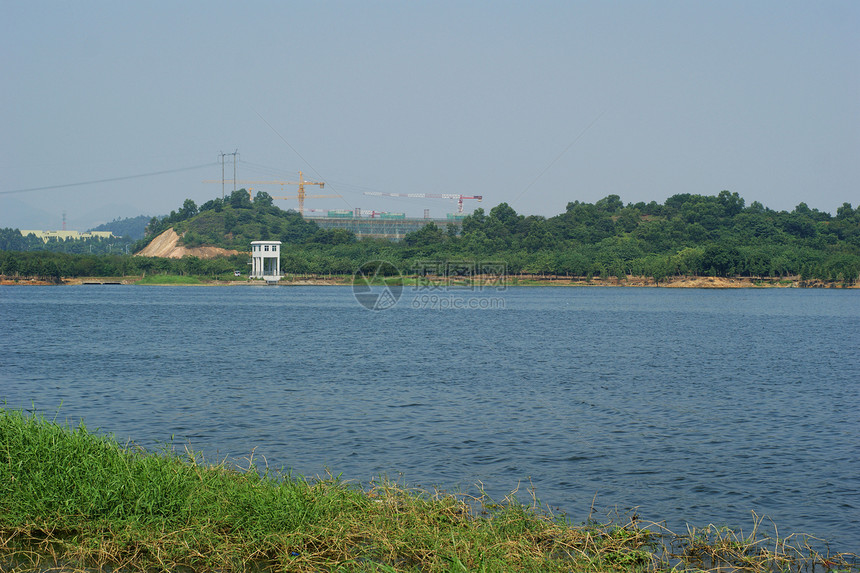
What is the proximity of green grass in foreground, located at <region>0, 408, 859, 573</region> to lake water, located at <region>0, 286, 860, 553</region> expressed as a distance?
2.01 metres

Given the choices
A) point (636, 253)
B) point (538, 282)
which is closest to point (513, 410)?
point (538, 282)

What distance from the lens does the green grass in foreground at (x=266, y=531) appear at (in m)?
8.35

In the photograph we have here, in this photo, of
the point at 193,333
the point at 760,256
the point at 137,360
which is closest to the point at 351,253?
the point at 760,256

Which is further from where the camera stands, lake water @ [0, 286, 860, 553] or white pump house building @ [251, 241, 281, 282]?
white pump house building @ [251, 241, 281, 282]

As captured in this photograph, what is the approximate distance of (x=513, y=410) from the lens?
827 inches

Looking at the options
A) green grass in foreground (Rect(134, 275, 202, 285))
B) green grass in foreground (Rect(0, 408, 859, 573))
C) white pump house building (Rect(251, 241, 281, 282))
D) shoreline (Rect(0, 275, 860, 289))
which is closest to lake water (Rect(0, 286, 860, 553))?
green grass in foreground (Rect(0, 408, 859, 573))

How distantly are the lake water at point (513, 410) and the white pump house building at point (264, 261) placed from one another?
397ft

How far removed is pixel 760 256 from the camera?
156 metres

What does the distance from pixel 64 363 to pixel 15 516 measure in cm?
2355

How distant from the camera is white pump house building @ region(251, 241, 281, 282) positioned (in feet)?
545

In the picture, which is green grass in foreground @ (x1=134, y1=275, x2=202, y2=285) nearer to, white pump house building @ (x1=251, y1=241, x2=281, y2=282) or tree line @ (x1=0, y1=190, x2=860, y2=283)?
tree line @ (x1=0, y1=190, x2=860, y2=283)

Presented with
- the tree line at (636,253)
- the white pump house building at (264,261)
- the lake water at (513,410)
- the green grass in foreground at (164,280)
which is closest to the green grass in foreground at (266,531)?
the lake water at (513,410)

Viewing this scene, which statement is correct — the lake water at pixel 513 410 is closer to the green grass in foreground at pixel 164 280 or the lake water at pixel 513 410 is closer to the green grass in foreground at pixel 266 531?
the green grass in foreground at pixel 266 531

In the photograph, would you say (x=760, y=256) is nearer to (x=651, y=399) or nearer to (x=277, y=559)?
(x=651, y=399)
